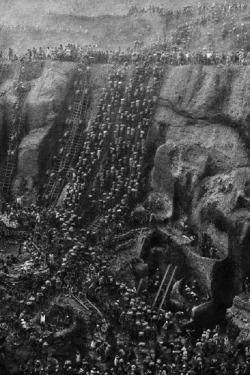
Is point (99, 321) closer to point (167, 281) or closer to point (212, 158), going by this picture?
point (167, 281)

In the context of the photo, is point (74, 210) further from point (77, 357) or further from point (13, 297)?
point (77, 357)

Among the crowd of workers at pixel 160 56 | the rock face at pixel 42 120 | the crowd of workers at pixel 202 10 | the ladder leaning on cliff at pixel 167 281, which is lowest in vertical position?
the ladder leaning on cliff at pixel 167 281

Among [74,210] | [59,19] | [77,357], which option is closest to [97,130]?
[74,210]

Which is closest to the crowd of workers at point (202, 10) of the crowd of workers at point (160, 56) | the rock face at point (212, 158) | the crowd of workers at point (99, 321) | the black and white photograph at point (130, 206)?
the black and white photograph at point (130, 206)

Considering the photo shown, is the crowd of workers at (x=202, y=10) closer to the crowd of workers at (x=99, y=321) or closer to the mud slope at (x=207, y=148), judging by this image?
the mud slope at (x=207, y=148)

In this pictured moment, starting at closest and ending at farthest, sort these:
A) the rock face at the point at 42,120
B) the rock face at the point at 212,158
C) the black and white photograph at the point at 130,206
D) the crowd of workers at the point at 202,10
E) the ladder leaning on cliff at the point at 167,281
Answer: the black and white photograph at the point at 130,206 < the rock face at the point at 212,158 < the ladder leaning on cliff at the point at 167,281 < the rock face at the point at 42,120 < the crowd of workers at the point at 202,10

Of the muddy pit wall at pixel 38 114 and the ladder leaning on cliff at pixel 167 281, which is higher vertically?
the muddy pit wall at pixel 38 114

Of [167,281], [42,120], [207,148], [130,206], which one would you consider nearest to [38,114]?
[42,120]

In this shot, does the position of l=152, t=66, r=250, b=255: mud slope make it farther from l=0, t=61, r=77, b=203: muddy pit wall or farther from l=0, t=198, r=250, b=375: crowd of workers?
l=0, t=61, r=77, b=203: muddy pit wall

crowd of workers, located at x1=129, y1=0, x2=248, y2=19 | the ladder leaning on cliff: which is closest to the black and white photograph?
the ladder leaning on cliff
